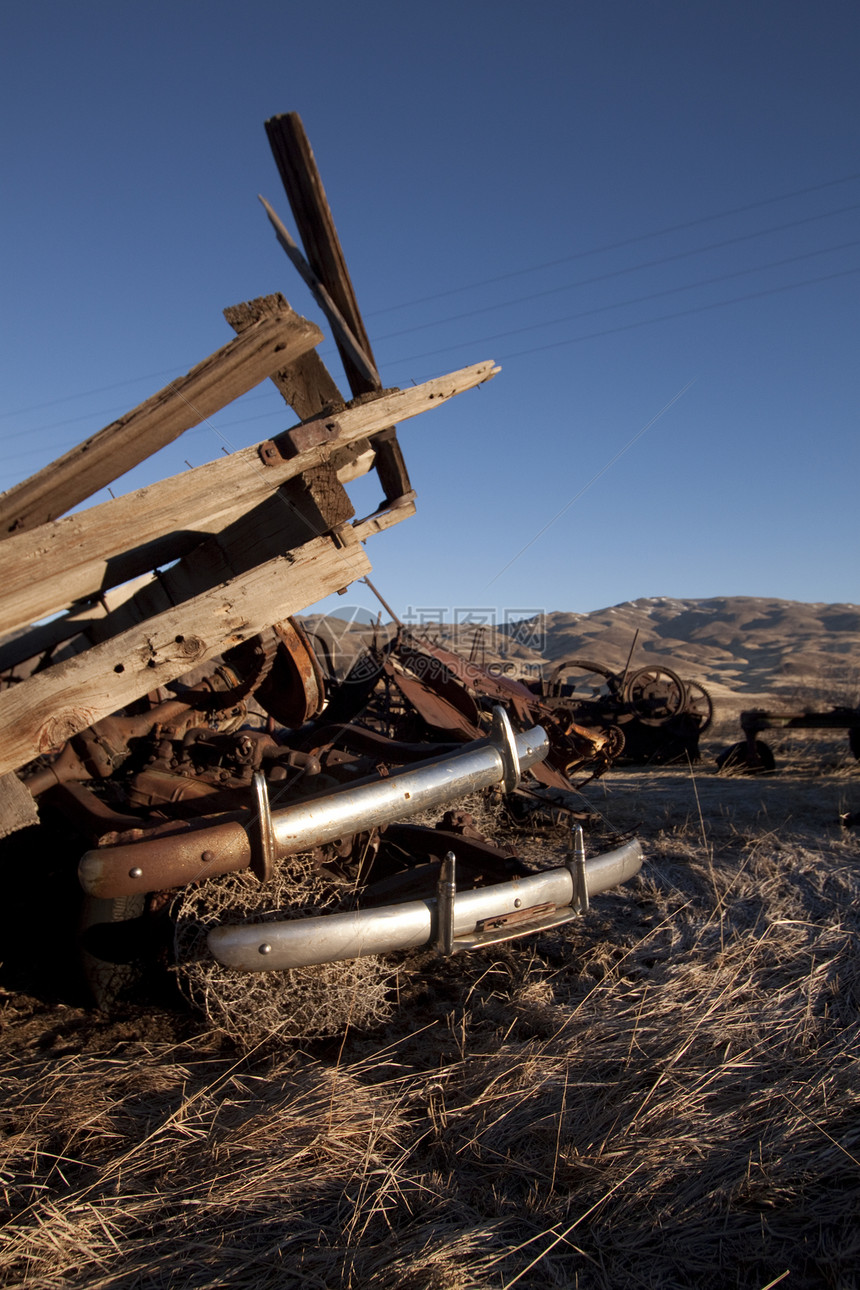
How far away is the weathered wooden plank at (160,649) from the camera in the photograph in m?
2.32

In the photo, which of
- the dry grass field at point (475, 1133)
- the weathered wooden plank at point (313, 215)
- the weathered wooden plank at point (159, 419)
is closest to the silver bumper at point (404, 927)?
the dry grass field at point (475, 1133)

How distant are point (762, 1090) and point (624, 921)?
1.65 meters

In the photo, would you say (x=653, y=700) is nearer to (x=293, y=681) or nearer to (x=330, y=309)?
(x=293, y=681)

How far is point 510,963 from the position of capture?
3.37 metres

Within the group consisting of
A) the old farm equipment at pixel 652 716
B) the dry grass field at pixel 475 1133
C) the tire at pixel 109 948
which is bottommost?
the old farm equipment at pixel 652 716

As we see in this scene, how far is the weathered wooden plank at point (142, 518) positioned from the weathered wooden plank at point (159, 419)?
0.21 metres

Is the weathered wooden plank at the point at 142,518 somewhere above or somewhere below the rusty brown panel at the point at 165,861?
above

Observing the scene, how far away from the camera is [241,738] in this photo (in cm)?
343

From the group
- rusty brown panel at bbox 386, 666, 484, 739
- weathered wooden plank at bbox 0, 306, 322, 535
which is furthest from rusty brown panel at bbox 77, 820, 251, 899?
rusty brown panel at bbox 386, 666, 484, 739

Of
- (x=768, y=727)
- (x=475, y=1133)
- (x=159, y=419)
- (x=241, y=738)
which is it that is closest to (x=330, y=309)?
(x=159, y=419)

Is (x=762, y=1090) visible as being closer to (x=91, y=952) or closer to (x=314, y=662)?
(x=91, y=952)

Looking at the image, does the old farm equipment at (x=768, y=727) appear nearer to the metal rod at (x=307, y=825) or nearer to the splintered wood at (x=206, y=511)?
the metal rod at (x=307, y=825)

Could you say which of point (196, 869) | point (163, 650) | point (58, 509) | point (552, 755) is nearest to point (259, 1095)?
point (196, 869)

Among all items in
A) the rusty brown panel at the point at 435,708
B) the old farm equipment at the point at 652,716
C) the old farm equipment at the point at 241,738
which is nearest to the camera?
the old farm equipment at the point at 241,738
